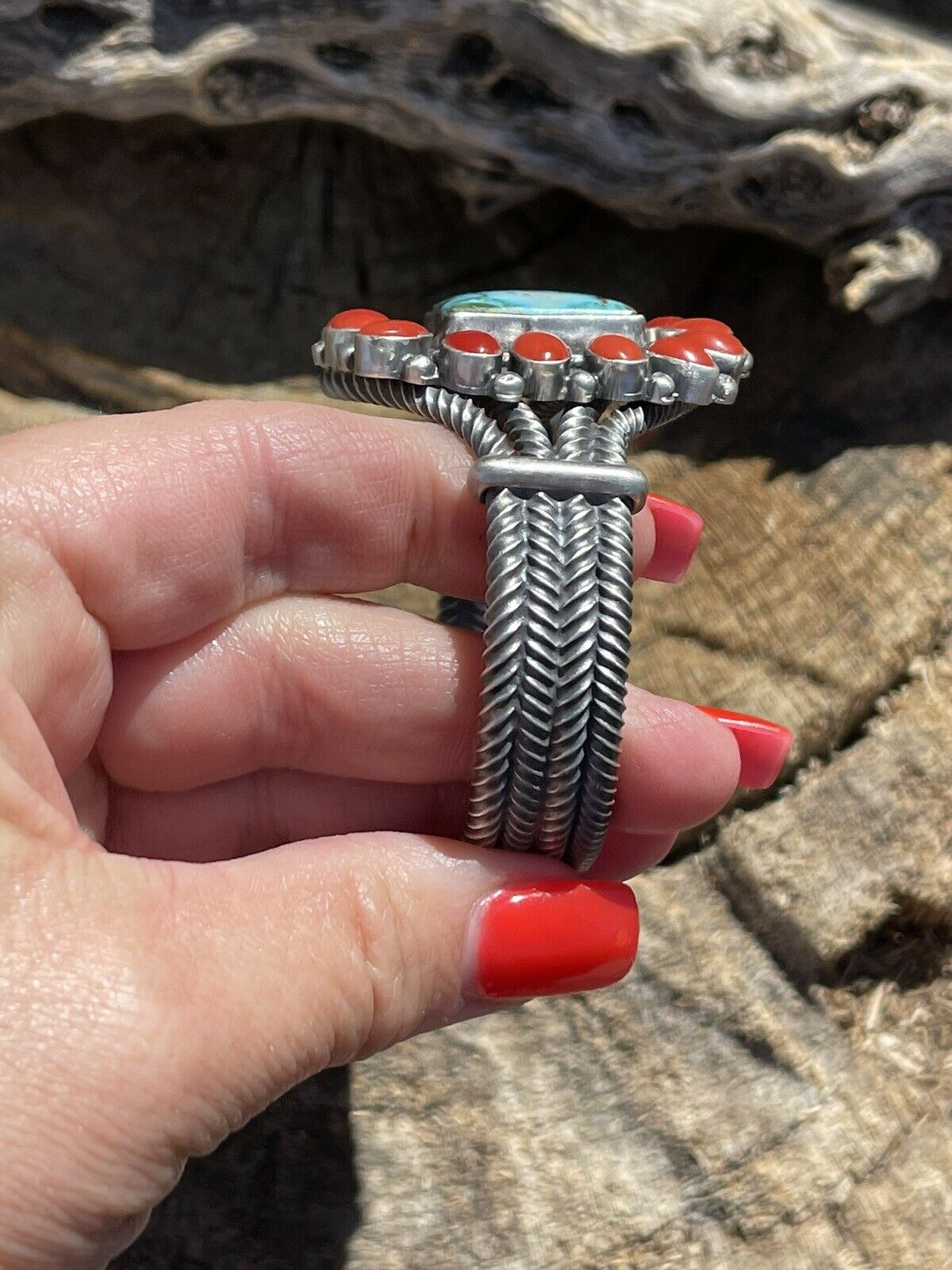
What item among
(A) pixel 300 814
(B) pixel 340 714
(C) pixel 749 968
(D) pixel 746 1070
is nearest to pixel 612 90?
(B) pixel 340 714

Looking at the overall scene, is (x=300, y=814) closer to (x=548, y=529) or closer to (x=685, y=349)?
(x=548, y=529)

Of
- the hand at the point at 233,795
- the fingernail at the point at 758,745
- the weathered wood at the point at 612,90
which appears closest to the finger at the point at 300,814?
the hand at the point at 233,795

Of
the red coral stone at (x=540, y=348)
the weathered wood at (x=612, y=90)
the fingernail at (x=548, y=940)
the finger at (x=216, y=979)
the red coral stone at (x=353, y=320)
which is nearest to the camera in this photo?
the finger at (x=216, y=979)

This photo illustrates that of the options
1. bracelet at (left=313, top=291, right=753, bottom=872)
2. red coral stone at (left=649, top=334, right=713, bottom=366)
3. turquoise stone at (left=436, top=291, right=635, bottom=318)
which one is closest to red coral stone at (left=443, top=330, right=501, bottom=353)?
bracelet at (left=313, top=291, right=753, bottom=872)

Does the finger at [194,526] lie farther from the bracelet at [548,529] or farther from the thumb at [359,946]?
the thumb at [359,946]

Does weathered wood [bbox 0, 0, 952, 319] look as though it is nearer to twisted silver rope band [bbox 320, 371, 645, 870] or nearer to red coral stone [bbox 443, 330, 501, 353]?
red coral stone [bbox 443, 330, 501, 353]

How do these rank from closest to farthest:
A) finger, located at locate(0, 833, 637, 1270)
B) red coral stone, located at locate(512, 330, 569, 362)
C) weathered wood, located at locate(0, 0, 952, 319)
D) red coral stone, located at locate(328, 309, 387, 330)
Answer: finger, located at locate(0, 833, 637, 1270) → red coral stone, located at locate(512, 330, 569, 362) → red coral stone, located at locate(328, 309, 387, 330) → weathered wood, located at locate(0, 0, 952, 319)

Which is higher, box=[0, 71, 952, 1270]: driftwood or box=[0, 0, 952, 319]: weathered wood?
box=[0, 0, 952, 319]: weathered wood
